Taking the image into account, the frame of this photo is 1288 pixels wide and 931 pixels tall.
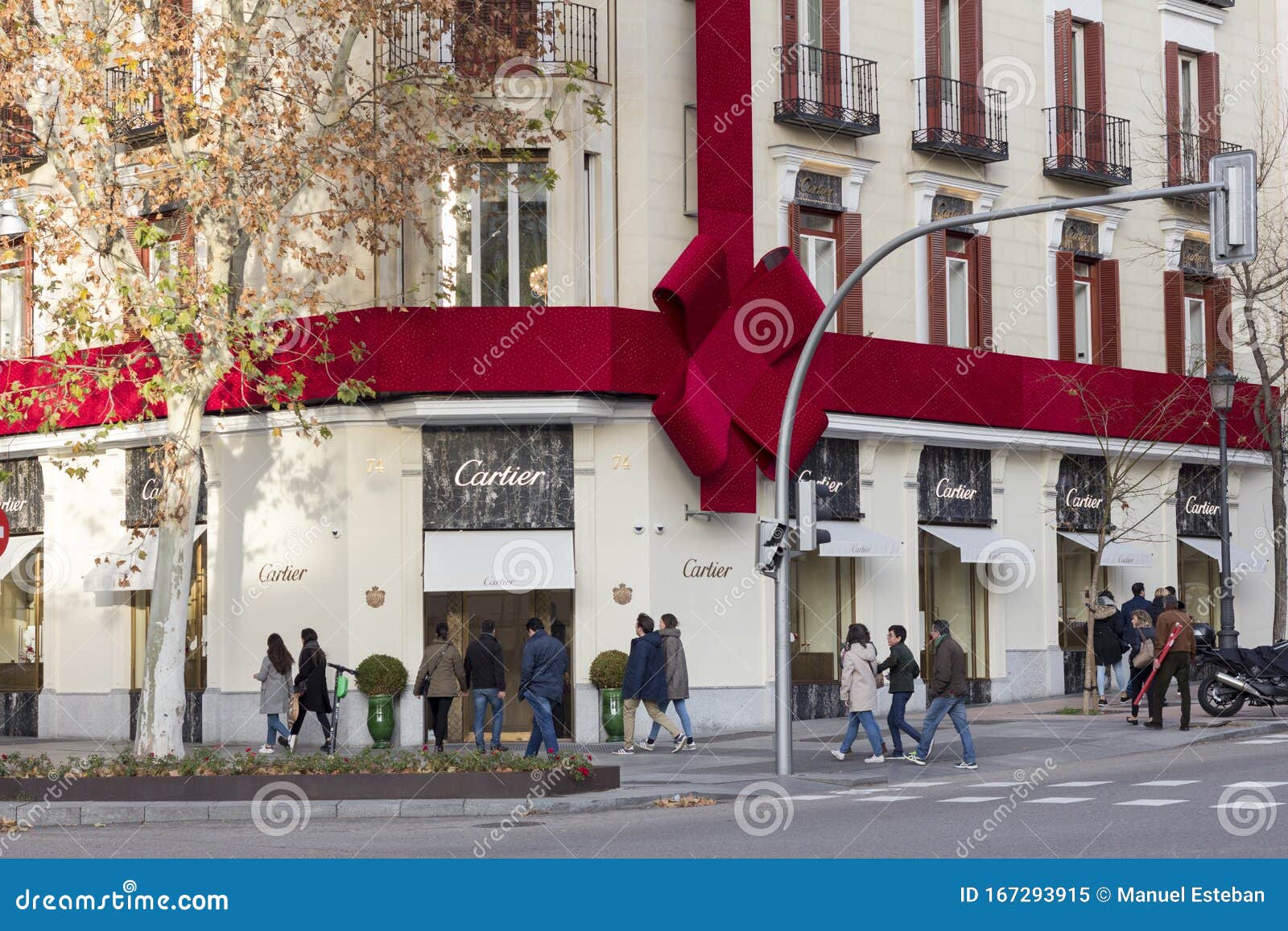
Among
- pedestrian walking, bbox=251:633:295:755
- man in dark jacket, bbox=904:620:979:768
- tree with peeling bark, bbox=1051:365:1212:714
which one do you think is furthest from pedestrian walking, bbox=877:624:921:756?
tree with peeling bark, bbox=1051:365:1212:714

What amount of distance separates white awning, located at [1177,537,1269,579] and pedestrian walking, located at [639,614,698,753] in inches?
561

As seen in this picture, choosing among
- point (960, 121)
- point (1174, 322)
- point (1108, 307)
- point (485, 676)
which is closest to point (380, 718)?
point (485, 676)

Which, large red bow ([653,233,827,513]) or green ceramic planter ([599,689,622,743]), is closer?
green ceramic planter ([599,689,622,743])

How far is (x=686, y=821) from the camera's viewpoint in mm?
15344

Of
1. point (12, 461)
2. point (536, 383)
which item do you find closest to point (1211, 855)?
point (536, 383)

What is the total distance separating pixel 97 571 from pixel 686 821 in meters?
15.8

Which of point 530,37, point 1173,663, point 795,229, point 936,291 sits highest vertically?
point 530,37

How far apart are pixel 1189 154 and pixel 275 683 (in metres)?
20.2

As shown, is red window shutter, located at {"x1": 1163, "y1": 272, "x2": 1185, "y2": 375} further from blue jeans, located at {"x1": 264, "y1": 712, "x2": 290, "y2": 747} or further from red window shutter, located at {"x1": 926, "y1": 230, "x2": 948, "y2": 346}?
blue jeans, located at {"x1": 264, "y1": 712, "x2": 290, "y2": 747}

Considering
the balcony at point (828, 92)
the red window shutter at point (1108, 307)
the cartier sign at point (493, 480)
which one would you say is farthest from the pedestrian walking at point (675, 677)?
the red window shutter at point (1108, 307)

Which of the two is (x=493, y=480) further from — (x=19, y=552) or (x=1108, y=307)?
(x=1108, y=307)

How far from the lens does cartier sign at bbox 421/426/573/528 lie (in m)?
24.9

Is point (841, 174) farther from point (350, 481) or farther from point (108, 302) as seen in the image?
point (108, 302)

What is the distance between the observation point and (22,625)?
30266 mm
